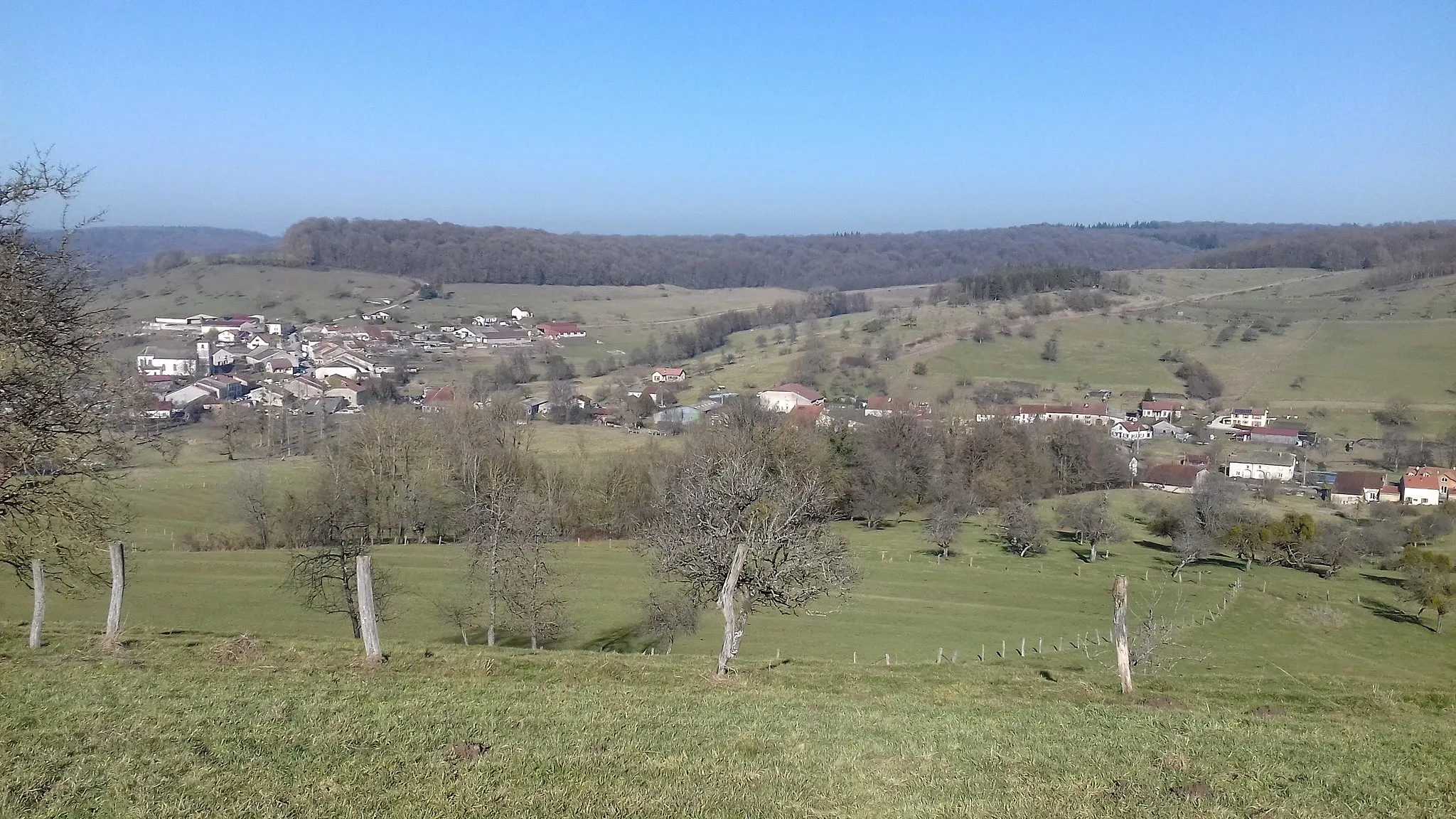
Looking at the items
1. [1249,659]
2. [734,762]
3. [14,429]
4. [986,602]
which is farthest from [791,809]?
[986,602]

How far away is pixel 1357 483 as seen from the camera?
69.6m

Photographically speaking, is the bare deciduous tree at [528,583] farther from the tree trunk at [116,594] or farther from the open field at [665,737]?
the tree trunk at [116,594]

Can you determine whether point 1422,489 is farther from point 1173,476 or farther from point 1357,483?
point 1173,476

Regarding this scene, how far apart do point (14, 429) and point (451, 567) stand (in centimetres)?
3115

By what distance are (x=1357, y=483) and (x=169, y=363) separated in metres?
122

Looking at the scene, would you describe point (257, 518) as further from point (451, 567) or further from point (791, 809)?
point (791, 809)

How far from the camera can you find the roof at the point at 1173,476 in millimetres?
73562

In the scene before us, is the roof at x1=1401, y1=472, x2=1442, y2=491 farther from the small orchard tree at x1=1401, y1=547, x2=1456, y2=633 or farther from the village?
the small orchard tree at x1=1401, y1=547, x2=1456, y2=633

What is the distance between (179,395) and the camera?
91812 mm

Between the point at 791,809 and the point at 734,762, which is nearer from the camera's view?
the point at 791,809

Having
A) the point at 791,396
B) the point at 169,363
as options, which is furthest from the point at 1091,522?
the point at 169,363

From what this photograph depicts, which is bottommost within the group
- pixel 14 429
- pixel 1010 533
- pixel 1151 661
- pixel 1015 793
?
pixel 1010 533

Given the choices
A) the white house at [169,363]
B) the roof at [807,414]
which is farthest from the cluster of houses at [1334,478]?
the white house at [169,363]

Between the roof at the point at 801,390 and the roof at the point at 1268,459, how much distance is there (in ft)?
131
